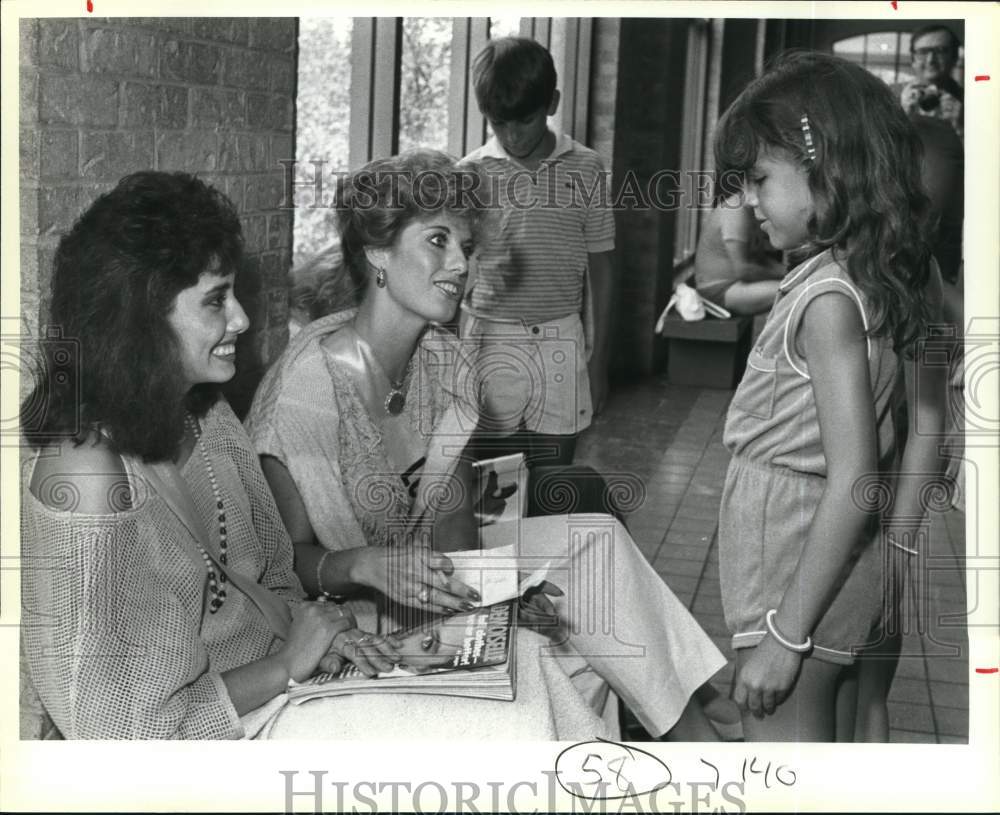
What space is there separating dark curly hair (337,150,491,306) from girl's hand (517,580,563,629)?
74 centimetres

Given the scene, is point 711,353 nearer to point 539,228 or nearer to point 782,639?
point 539,228

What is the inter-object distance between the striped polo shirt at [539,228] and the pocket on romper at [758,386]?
402 millimetres

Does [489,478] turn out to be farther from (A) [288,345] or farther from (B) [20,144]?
(B) [20,144]

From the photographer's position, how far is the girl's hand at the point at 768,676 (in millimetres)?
2797

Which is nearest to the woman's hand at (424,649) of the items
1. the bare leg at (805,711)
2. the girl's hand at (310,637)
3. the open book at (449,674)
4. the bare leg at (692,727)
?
the open book at (449,674)

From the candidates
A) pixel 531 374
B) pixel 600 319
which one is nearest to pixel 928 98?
pixel 600 319

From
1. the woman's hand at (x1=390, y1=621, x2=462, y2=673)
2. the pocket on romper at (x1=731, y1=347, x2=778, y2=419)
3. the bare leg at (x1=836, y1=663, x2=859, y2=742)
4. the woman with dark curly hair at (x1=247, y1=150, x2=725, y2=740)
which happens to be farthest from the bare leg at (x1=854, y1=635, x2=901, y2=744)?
the woman's hand at (x1=390, y1=621, x2=462, y2=673)

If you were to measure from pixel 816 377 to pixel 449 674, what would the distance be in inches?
37.6

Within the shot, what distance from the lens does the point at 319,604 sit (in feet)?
9.07

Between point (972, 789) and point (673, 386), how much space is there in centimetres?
114

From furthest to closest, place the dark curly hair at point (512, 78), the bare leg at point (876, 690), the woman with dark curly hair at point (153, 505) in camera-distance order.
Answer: the bare leg at point (876, 690) → the dark curly hair at point (512, 78) → the woman with dark curly hair at point (153, 505)

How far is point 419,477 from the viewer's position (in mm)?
2822

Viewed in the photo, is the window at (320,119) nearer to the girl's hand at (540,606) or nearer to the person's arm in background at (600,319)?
the person's arm in background at (600,319)

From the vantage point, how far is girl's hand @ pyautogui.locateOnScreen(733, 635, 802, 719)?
2.80 metres
